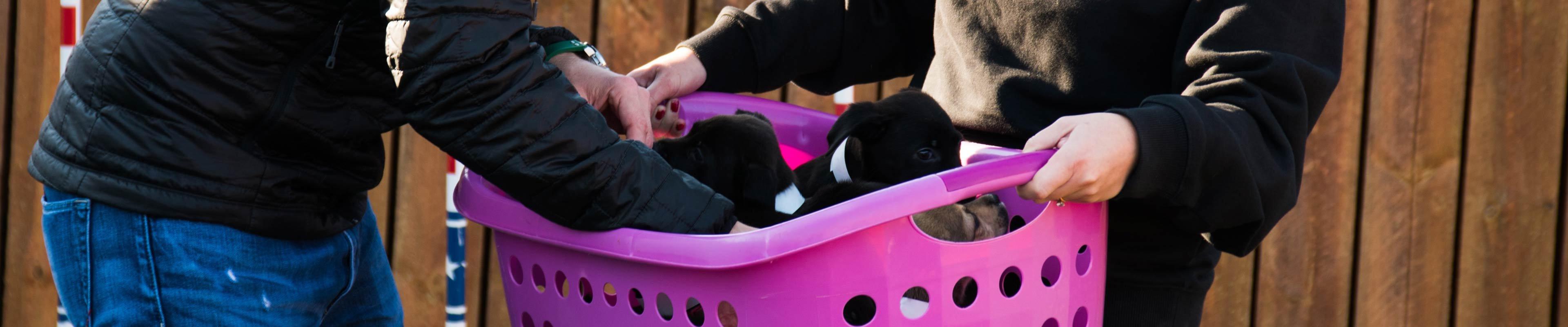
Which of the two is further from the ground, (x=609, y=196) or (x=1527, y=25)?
(x=1527, y=25)

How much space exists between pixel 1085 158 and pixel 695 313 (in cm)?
53

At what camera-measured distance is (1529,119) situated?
11.6 ft

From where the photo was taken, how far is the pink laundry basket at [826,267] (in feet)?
4.37

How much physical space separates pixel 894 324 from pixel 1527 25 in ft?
9.71

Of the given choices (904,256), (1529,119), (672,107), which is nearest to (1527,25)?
(1529,119)

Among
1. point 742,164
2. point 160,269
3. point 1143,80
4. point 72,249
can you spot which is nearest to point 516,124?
point 742,164

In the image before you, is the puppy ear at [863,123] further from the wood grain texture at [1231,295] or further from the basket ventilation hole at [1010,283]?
the wood grain texture at [1231,295]

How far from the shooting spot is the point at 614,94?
1.96m

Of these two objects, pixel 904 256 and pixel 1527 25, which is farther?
pixel 1527 25

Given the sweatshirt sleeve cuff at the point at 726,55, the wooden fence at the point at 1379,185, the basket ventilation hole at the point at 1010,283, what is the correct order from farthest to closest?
the wooden fence at the point at 1379,185 < the sweatshirt sleeve cuff at the point at 726,55 < the basket ventilation hole at the point at 1010,283

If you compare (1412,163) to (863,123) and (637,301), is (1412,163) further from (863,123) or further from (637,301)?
(637,301)

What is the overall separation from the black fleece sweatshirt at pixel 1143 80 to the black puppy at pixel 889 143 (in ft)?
0.27

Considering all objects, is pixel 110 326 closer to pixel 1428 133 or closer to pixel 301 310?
pixel 301 310

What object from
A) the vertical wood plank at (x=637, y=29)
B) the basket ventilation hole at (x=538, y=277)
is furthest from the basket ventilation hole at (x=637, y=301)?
the vertical wood plank at (x=637, y=29)
